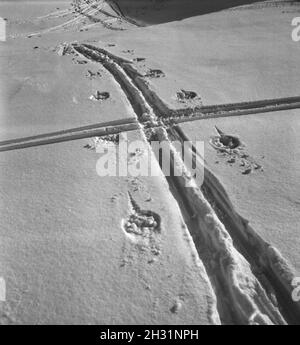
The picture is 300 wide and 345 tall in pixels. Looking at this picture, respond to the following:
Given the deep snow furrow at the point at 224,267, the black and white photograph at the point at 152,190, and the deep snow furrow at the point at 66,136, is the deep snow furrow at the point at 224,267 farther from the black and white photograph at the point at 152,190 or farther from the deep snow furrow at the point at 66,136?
the deep snow furrow at the point at 66,136

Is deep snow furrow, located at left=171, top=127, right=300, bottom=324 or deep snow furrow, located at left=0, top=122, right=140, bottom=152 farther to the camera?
deep snow furrow, located at left=0, top=122, right=140, bottom=152

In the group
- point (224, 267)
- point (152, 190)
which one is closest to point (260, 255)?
point (224, 267)

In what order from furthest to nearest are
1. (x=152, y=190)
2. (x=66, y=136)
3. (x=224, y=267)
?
1. (x=66, y=136)
2. (x=152, y=190)
3. (x=224, y=267)

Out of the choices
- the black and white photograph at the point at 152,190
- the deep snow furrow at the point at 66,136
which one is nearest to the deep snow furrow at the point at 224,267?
the black and white photograph at the point at 152,190

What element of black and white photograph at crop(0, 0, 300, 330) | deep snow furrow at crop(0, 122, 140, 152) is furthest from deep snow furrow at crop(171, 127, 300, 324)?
deep snow furrow at crop(0, 122, 140, 152)

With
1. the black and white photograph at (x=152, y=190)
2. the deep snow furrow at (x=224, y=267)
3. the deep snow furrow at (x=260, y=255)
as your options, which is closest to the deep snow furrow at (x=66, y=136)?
the black and white photograph at (x=152, y=190)

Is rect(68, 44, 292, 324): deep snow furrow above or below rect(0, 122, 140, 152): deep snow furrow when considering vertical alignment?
below

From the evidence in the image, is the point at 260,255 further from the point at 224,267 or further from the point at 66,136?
the point at 66,136

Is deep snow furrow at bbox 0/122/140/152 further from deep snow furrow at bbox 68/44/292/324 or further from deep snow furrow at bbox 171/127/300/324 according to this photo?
deep snow furrow at bbox 171/127/300/324

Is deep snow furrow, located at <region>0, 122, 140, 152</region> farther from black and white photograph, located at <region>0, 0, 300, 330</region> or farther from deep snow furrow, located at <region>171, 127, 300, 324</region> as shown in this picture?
deep snow furrow, located at <region>171, 127, 300, 324</region>

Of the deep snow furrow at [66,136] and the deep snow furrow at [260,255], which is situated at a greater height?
the deep snow furrow at [66,136]

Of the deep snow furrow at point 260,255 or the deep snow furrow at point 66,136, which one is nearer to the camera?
the deep snow furrow at point 260,255
